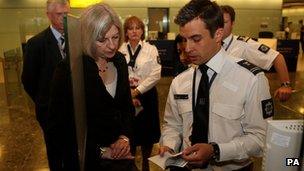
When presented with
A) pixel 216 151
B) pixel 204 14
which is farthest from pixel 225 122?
pixel 204 14

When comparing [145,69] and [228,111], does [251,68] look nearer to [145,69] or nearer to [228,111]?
[228,111]

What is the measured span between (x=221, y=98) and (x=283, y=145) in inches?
24.6

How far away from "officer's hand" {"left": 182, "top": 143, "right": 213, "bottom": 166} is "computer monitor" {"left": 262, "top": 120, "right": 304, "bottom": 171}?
0.45m

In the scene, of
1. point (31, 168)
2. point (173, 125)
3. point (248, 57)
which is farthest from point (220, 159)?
point (31, 168)

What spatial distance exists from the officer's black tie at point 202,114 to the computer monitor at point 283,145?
574 mm

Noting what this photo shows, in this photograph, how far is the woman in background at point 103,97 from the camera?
5.03 feet

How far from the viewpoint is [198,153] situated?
4.62 feet

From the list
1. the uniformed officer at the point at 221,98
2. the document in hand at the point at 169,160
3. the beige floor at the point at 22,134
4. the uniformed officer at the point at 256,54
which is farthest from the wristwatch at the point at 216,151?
the uniformed officer at the point at 256,54

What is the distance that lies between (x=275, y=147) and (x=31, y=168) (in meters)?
3.09

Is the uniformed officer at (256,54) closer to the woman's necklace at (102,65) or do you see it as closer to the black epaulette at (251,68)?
the black epaulette at (251,68)

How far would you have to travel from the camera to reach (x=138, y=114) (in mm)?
3197

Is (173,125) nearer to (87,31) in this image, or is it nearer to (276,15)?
(87,31)

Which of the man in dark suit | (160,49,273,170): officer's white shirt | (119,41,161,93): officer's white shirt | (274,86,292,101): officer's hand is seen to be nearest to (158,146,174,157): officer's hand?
(160,49,273,170): officer's white shirt

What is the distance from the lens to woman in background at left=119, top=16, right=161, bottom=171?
322 cm
